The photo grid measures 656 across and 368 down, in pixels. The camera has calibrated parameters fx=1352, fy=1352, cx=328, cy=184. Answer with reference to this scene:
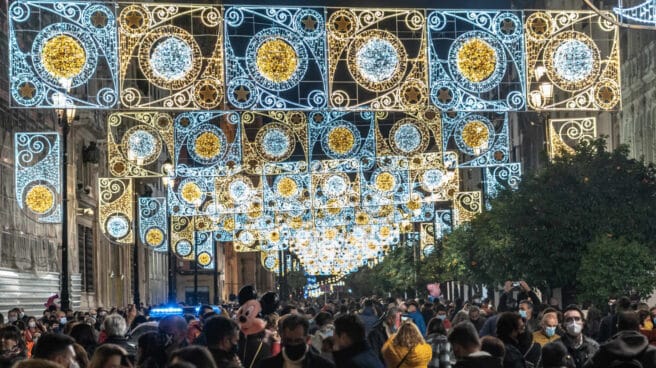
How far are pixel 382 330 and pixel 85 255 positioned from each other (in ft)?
117

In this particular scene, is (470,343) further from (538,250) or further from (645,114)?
(645,114)

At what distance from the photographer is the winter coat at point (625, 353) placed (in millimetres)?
11258

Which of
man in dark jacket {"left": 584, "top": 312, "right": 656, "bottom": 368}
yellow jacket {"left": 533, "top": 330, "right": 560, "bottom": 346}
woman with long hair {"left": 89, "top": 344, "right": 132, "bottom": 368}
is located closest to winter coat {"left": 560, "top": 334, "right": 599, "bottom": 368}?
yellow jacket {"left": 533, "top": 330, "right": 560, "bottom": 346}

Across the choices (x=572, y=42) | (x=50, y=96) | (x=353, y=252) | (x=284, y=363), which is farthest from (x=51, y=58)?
(x=353, y=252)

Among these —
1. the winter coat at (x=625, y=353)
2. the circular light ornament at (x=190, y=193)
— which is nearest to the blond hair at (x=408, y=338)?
the winter coat at (x=625, y=353)

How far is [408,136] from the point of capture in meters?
35.5

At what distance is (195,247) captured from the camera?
53469 millimetres

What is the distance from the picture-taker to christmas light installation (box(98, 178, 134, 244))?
39500mm

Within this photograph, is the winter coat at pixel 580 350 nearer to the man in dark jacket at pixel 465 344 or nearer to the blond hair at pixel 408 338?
the blond hair at pixel 408 338

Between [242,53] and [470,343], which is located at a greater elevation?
[242,53]

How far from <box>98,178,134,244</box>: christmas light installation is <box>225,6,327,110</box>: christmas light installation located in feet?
42.6

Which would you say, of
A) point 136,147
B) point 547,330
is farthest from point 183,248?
point 547,330

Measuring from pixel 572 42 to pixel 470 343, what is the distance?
17764 millimetres

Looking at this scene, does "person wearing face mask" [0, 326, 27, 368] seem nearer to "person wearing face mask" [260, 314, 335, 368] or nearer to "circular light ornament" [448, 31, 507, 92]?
"person wearing face mask" [260, 314, 335, 368]
